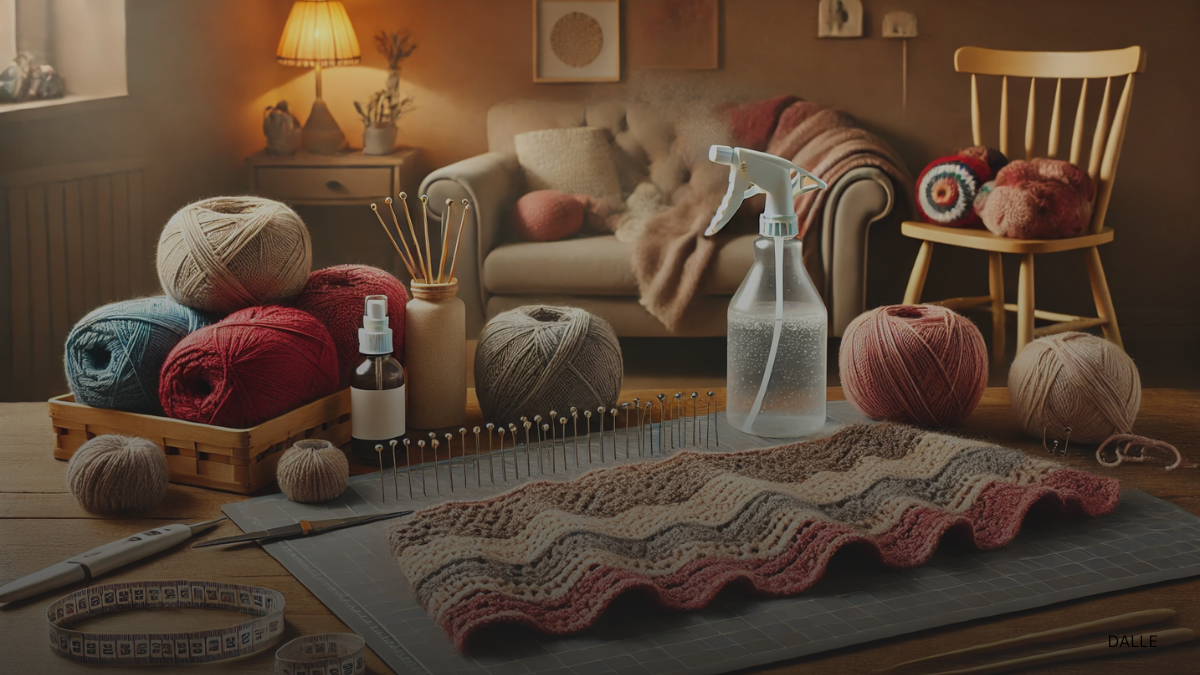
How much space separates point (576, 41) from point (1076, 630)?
10.5 ft

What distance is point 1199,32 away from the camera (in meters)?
3.17

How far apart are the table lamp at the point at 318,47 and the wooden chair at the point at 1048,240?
1.81m

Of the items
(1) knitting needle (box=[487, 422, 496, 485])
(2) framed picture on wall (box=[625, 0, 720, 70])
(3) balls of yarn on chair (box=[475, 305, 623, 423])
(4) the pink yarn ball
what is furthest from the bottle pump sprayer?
(2) framed picture on wall (box=[625, 0, 720, 70])

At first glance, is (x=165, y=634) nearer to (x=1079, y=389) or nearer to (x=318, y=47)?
(x=1079, y=389)

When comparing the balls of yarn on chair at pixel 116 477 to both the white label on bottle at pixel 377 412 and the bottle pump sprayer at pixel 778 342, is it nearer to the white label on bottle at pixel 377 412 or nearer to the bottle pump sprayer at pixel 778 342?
the white label on bottle at pixel 377 412

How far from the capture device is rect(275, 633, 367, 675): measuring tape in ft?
1.86

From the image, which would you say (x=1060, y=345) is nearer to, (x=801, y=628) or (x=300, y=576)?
(x=801, y=628)

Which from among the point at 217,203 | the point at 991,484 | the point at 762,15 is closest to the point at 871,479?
the point at 991,484

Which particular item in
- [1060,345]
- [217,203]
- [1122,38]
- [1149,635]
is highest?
[1122,38]

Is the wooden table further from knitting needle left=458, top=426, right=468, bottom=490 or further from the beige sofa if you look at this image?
the beige sofa

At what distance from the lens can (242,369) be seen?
897 millimetres

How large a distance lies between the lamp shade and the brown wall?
0.15 meters

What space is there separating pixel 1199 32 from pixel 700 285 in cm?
177

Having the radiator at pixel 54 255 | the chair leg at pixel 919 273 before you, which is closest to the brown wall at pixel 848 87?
the radiator at pixel 54 255
